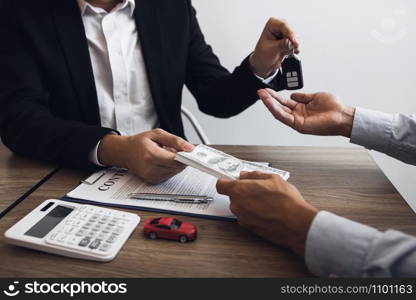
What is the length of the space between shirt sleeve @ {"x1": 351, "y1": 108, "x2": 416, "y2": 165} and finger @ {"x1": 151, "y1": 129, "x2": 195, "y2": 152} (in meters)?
0.47

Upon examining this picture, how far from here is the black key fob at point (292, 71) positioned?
1142 millimetres

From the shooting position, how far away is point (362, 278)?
0.58m

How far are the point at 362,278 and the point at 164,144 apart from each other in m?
0.55

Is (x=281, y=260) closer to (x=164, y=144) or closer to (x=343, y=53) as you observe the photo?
(x=164, y=144)

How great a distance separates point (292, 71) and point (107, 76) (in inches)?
25.2

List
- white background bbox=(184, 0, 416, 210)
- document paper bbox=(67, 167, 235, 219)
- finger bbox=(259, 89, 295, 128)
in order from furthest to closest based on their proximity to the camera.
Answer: white background bbox=(184, 0, 416, 210) → finger bbox=(259, 89, 295, 128) → document paper bbox=(67, 167, 235, 219)

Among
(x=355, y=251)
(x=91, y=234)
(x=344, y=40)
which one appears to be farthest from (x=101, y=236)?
(x=344, y=40)

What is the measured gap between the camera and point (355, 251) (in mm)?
592

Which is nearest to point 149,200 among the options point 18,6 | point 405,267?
point 405,267

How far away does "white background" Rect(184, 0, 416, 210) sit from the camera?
69.6 inches

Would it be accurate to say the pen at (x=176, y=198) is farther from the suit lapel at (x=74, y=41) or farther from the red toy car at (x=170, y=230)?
the suit lapel at (x=74, y=41)

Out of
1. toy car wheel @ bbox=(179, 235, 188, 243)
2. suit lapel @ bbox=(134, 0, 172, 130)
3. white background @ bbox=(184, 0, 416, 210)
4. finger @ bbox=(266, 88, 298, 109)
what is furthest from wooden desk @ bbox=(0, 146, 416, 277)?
white background @ bbox=(184, 0, 416, 210)

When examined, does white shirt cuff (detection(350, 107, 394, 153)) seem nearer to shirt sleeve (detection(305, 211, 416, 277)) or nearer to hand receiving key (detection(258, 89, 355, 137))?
hand receiving key (detection(258, 89, 355, 137))

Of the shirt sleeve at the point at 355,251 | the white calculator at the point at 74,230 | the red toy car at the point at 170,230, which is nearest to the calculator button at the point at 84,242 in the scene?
the white calculator at the point at 74,230
